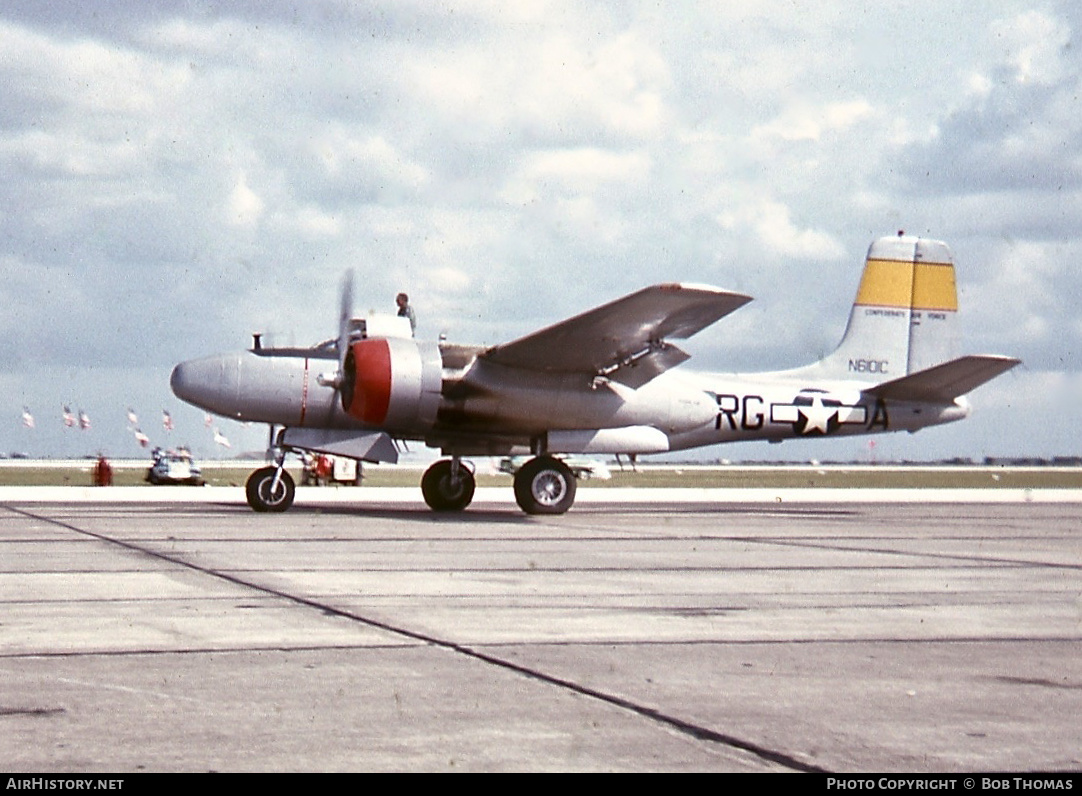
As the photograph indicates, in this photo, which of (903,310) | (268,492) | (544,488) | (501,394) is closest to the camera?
(501,394)

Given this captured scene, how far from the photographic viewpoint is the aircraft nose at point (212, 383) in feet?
69.3

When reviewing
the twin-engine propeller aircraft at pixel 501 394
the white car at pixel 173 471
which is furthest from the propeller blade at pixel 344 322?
the white car at pixel 173 471

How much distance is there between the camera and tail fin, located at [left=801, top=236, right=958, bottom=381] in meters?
27.3

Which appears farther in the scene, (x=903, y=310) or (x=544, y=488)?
(x=903, y=310)

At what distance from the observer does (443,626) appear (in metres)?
8.18

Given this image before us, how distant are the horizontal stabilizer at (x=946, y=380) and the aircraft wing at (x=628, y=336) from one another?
5676 mm

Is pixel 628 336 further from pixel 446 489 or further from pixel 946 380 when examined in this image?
pixel 946 380

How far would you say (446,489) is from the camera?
22.9 meters

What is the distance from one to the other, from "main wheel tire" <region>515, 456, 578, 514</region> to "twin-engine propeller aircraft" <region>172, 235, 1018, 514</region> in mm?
22

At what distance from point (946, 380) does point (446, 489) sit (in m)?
9.48

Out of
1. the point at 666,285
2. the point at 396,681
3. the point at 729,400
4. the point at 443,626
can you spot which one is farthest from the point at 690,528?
the point at 396,681

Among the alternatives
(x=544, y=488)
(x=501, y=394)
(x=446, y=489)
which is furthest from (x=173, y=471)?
(x=501, y=394)

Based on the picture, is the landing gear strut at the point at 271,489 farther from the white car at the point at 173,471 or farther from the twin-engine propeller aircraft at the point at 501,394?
the white car at the point at 173,471
